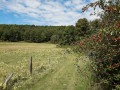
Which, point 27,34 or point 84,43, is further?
point 27,34

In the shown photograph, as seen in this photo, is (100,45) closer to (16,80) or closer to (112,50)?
(112,50)

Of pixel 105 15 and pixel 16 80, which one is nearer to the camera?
pixel 105 15

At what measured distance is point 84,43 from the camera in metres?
4.20

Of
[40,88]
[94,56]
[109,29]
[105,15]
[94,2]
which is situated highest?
[94,2]

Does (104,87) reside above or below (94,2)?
below

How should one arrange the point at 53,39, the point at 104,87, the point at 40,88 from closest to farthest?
the point at 104,87 → the point at 40,88 → the point at 53,39

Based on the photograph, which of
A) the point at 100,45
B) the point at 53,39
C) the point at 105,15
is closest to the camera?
the point at 100,45

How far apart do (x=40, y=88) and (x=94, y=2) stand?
18.4 ft

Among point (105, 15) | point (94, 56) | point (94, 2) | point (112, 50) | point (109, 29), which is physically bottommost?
point (94, 56)

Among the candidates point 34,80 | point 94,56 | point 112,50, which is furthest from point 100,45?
point 34,80

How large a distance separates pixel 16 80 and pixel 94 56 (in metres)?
5.75

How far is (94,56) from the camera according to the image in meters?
4.01

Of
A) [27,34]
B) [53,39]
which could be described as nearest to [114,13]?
[53,39]

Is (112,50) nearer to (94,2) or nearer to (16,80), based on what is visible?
(94,2)
